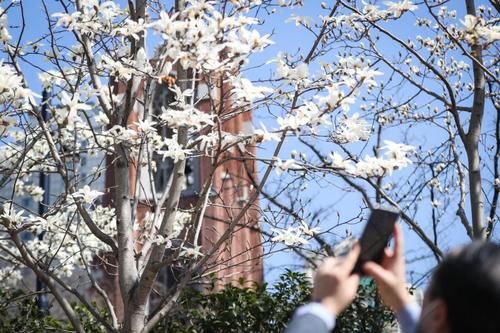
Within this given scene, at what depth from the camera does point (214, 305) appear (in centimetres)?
562

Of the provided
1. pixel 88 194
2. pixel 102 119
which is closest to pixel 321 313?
pixel 88 194

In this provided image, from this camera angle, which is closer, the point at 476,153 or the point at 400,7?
the point at 400,7

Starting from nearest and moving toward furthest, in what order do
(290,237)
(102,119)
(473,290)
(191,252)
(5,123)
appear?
(473,290), (5,123), (191,252), (290,237), (102,119)

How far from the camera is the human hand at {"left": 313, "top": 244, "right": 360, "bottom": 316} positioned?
1016mm

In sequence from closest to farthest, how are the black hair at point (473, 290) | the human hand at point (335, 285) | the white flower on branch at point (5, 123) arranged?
the black hair at point (473, 290) < the human hand at point (335, 285) < the white flower on branch at point (5, 123)

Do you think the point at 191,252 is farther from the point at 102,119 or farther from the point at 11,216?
the point at 102,119

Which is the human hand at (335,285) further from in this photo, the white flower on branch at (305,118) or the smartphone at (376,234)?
the white flower on branch at (305,118)

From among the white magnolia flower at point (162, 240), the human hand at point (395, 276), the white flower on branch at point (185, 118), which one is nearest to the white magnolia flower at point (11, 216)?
the white magnolia flower at point (162, 240)

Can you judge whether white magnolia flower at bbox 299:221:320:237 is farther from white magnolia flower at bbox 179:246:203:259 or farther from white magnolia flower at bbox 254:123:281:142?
white magnolia flower at bbox 254:123:281:142

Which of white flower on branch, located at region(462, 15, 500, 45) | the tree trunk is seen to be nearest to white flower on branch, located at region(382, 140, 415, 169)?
white flower on branch, located at region(462, 15, 500, 45)

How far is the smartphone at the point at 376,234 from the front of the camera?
112 cm

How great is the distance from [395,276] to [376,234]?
0.11 metres

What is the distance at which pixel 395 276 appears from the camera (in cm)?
120

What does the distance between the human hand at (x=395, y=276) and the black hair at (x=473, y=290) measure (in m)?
0.25
